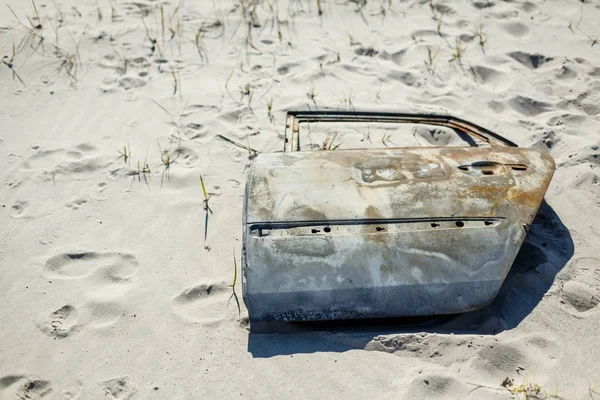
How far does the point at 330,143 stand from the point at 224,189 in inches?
34.2

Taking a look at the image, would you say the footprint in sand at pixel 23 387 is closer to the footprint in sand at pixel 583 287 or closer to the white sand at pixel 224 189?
the white sand at pixel 224 189

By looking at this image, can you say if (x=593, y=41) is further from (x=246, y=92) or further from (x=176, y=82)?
(x=176, y=82)

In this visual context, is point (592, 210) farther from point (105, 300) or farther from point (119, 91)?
point (119, 91)

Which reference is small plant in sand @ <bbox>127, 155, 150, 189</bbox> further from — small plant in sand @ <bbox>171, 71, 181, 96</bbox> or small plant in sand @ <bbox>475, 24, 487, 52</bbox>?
small plant in sand @ <bbox>475, 24, 487, 52</bbox>

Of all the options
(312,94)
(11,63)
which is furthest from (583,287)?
(11,63)

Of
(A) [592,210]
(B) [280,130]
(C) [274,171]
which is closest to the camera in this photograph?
(C) [274,171]

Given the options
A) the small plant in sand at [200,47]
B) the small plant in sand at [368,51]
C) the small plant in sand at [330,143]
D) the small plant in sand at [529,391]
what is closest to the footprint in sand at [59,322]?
the small plant in sand at [330,143]

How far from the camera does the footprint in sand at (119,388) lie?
237cm

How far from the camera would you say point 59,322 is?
8.76ft

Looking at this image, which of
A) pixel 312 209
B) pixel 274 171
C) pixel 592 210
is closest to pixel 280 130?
pixel 274 171

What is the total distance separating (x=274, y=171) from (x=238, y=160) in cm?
88

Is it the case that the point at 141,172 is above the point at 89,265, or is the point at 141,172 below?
above

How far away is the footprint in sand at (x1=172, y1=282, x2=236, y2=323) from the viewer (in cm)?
270

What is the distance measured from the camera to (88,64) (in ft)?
15.3
